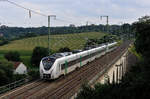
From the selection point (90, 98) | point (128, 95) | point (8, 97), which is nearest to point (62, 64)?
point (8, 97)

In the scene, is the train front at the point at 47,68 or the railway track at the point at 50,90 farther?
the train front at the point at 47,68

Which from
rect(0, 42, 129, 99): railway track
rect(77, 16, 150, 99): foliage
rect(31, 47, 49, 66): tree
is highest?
rect(77, 16, 150, 99): foliage

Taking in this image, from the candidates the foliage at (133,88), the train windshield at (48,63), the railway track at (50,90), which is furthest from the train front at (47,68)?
the foliage at (133,88)

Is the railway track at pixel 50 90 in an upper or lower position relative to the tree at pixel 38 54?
upper

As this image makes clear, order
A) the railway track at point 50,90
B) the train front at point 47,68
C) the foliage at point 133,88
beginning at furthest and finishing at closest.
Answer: the train front at point 47,68, the railway track at point 50,90, the foliage at point 133,88

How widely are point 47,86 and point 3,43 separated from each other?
96.7 metres

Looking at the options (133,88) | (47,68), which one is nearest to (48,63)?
(47,68)

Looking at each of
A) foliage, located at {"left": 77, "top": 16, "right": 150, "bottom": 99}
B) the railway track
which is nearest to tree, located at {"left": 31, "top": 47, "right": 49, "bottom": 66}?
the railway track

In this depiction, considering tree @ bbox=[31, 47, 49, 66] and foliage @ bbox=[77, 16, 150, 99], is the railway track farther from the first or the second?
tree @ bbox=[31, 47, 49, 66]

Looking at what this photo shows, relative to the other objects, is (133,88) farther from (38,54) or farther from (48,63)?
(38,54)

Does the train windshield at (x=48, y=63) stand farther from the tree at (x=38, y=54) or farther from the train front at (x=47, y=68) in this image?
the tree at (x=38, y=54)

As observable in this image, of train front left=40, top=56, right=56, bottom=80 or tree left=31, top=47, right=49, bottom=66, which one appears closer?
train front left=40, top=56, right=56, bottom=80

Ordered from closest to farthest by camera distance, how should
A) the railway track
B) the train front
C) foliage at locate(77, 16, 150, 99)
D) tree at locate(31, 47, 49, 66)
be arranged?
foliage at locate(77, 16, 150, 99)
the railway track
the train front
tree at locate(31, 47, 49, 66)

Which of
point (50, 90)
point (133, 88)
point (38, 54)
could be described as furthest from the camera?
point (38, 54)
